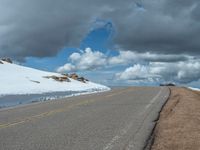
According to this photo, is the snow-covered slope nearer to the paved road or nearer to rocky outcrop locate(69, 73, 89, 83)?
rocky outcrop locate(69, 73, 89, 83)

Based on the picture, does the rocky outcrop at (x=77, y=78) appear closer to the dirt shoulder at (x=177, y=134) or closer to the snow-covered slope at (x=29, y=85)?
the snow-covered slope at (x=29, y=85)

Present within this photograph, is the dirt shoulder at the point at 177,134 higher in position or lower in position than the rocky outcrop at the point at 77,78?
lower

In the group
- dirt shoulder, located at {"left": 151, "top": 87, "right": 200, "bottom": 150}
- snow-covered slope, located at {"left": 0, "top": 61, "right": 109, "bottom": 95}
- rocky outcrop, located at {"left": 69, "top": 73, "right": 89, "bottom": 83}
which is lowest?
dirt shoulder, located at {"left": 151, "top": 87, "right": 200, "bottom": 150}

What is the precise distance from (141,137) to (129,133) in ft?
2.28

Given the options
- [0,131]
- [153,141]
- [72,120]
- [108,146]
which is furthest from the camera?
[72,120]

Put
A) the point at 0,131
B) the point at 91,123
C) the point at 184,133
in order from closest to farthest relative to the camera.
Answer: the point at 184,133 → the point at 0,131 → the point at 91,123

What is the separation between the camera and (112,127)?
12180 millimetres

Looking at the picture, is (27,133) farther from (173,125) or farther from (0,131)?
(173,125)

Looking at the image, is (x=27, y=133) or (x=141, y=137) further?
(x=27, y=133)

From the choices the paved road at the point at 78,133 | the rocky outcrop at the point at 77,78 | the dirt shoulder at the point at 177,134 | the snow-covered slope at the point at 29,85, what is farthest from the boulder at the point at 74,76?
the dirt shoulder at the point at 177,134

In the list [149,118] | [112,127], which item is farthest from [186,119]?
[112,127]

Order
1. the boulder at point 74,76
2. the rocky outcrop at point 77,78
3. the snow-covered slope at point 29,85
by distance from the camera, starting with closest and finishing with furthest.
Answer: the snow-covered slope at point 29,85, the rocky outcrop at point 77,78, the boulder at point 74,76

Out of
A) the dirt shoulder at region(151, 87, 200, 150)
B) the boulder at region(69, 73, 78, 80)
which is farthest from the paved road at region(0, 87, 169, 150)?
the boulder at region(69, 73, 78, 80)

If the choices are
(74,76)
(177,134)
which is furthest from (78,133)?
(74,76)
